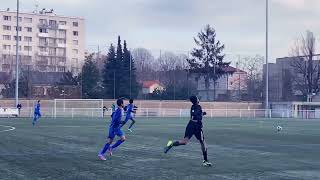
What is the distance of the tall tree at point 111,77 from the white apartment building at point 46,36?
119ft

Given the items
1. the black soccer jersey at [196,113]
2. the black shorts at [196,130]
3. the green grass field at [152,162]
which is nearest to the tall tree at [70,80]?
the green grass field at [152,162]

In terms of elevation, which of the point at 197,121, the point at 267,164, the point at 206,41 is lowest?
the point at 267,164

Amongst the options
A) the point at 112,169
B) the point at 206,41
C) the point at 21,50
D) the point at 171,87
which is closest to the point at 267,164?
the point at 112,169

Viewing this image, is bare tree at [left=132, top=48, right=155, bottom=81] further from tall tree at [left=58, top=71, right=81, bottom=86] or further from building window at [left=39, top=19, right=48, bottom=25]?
tall tree at [left=58, top=71, right=81, bottom=86]

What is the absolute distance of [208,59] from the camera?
3693 inches

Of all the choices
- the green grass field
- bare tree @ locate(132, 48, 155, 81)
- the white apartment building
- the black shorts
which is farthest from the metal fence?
the white apartment building

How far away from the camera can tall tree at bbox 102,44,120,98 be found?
76012 millimetres

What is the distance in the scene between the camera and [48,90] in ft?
246

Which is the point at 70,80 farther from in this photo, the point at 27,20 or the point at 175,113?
the point at 27,20

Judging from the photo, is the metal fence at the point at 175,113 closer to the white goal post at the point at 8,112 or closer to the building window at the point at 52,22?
the white goal post at the point at 8,112

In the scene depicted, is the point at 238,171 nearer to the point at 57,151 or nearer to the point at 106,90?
the point at 57,151

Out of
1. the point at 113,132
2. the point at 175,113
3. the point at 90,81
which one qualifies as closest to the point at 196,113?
the point at 113,132

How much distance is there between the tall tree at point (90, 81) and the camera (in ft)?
247

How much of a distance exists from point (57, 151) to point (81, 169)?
516cm
